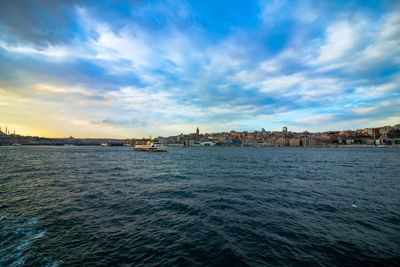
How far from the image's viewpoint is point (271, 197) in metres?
14.4

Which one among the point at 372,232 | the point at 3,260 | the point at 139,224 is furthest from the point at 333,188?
the point at 3,260

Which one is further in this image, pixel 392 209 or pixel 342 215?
pixel 392 209

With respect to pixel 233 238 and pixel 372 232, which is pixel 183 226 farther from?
pixel 372 232

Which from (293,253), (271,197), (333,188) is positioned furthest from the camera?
(333,188)

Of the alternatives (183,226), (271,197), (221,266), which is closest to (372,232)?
(271,197)

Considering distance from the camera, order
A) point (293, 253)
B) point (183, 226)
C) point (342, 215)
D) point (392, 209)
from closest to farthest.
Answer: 1. point (293, 253)
2. point (183, 226)
3. point (342, 215)
4. point (392, 209)

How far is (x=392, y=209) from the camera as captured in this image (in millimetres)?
11633

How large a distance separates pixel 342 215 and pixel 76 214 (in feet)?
53.3

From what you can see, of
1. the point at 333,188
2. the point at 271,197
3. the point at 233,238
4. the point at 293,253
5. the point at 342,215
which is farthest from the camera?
the point at 333,188

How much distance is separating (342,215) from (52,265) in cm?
1447

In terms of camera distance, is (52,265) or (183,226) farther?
(183,226)

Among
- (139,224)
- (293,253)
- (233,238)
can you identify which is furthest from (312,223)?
(139,224)

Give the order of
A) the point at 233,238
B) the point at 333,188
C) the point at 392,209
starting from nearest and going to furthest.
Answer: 1. the point at 233,238
2. the point at 392,209
3. the point at 333,188

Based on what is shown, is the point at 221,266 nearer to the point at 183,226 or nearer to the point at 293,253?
the point at 293,253
